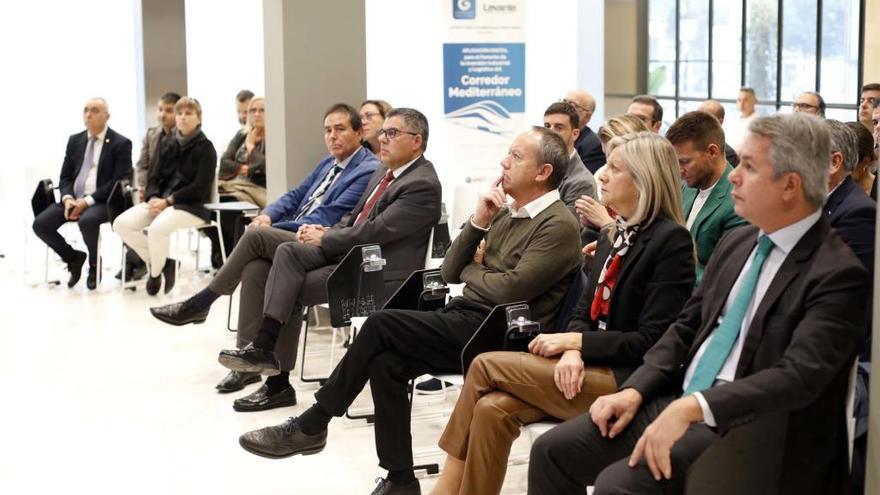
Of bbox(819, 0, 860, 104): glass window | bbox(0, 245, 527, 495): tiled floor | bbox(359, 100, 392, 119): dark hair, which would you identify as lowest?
bbox(0, 245, 527, 495): tiled floor

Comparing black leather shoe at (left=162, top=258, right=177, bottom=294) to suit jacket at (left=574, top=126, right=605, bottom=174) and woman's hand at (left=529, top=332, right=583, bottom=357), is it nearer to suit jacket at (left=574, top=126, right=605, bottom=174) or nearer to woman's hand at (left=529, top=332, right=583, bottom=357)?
suit jacket at (left=574, top=126, right=605, bottom=174)

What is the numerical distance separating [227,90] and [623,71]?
5181 mm

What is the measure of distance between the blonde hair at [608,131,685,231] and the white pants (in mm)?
5561

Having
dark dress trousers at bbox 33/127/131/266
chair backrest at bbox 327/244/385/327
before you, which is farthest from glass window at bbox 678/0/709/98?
chair backrest at bbox 327/244/385/327

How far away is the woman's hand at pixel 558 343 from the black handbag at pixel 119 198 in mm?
6155

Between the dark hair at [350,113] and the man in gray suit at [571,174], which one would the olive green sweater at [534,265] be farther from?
the dark hair at [350,113]

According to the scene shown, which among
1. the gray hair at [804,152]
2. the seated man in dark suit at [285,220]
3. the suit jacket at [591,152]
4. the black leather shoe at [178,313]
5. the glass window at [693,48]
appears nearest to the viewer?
the gray hair at [804,152]

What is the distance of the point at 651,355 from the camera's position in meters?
3.14

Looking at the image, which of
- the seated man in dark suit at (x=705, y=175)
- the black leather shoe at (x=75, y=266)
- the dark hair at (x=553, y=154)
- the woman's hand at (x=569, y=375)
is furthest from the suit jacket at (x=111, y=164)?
the woman's hand at (x=569, y=375)

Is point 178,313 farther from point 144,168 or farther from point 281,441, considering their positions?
point 144,168

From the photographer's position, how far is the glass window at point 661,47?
1431 centimetres

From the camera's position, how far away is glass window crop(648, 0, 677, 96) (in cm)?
1431

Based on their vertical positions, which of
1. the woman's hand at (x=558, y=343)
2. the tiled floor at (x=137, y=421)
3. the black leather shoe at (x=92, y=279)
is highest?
the woman's hand at (x=558, y=343)

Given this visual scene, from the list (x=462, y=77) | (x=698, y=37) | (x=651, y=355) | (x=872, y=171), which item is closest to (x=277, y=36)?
(x=462, y=77)
